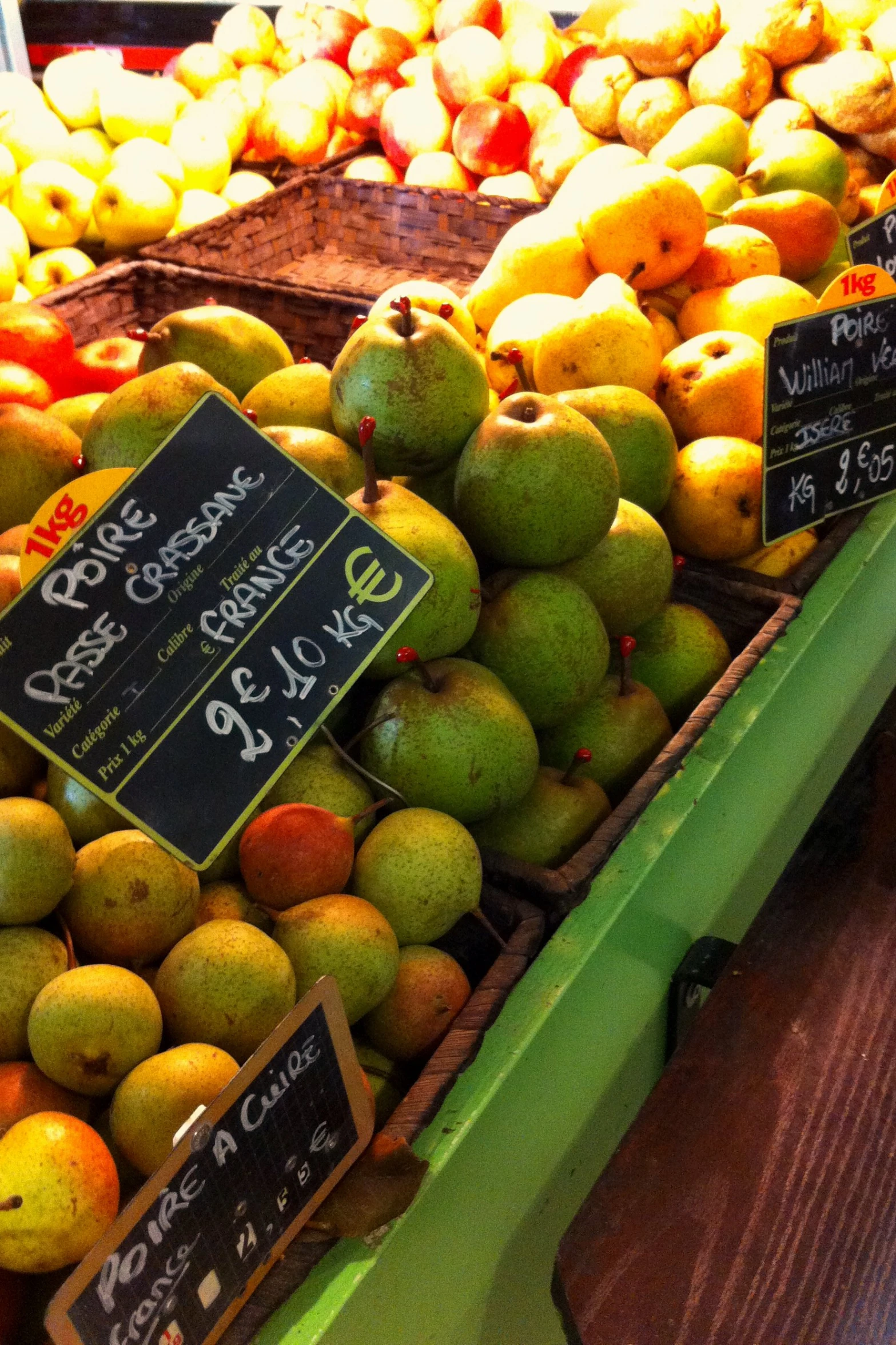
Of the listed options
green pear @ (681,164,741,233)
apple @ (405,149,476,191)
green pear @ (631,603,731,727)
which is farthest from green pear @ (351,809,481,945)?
apple @ (405,149,476,191)

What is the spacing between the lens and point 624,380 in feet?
5.28

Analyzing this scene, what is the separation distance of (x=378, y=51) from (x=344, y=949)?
10.1ft

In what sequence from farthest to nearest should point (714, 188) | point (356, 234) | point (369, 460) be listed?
point (356, 234), point (714, 188), point (369, 460)

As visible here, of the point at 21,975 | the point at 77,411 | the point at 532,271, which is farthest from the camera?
the point at 532,271

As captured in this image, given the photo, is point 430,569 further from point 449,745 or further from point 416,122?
point 416,122

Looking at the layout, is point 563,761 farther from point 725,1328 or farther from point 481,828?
point 725,1328

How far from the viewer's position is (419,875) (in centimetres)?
100

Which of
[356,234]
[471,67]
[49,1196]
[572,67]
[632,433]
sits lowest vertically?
[49,1196]

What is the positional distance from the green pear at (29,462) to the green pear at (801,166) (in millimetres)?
1683

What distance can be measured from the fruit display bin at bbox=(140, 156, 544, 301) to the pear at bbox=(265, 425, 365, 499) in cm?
143

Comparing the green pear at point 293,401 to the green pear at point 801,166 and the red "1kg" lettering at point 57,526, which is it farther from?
the green pear at point 801,166

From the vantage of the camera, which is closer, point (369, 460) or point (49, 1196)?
point (49, 1196)

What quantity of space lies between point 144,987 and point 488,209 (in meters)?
2.30

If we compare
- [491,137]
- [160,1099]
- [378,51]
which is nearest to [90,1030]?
[160,1099]
